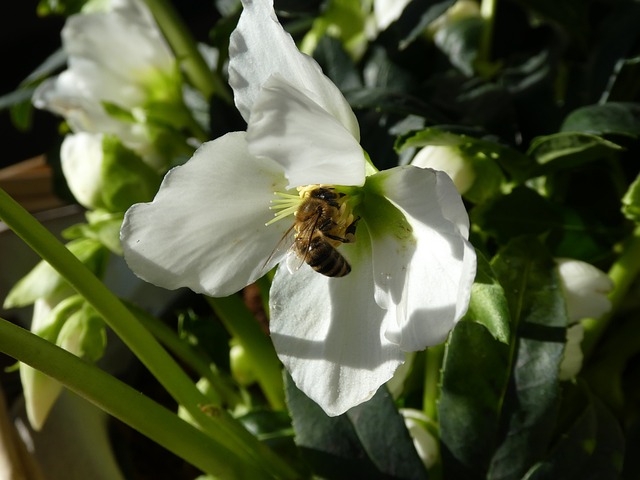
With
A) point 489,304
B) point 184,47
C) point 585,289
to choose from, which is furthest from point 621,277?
point 184,47

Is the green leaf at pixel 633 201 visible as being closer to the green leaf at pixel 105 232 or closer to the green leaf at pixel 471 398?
the green leaf at pixel 471 398

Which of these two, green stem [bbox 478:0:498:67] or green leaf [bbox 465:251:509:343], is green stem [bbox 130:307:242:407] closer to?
green leaf [bbox 465:251:509:343]

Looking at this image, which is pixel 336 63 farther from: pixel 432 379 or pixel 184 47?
pixel 432 379

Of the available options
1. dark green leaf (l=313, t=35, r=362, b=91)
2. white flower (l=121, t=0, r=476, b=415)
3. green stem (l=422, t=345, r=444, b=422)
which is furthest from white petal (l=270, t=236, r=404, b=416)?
dark green leaf (l=313, t=35, r=362, b=91)

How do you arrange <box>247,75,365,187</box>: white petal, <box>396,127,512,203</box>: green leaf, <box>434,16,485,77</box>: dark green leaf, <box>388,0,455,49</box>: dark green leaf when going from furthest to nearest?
1. <box>434,16,485,77</box>: dark green leaf
2. <box>388,0,455,49</box>: dark green leaf
3. <box>396,127,512,203</box>: green leaf
4. <box>247,75,365,187</box>: white petal

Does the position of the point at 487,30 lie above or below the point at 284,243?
below

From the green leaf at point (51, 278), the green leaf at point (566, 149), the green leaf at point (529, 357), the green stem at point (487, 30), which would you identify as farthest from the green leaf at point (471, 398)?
the green stem at point (487, 30)
